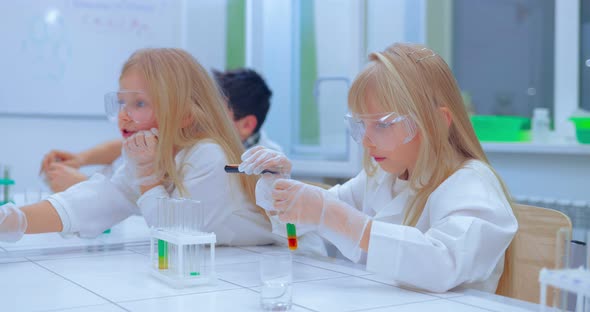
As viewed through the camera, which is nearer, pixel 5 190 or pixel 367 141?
pixel 367 141

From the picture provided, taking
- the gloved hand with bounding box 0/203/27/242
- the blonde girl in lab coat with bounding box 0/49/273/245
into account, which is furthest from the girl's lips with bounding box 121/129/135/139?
the gloved hand with bounding box 0/203/27/242

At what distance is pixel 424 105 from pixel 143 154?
2.10 feet

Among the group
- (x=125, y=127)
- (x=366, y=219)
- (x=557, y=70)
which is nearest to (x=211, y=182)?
(x=125, y=127)

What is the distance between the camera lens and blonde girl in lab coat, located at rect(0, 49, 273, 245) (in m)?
1.44

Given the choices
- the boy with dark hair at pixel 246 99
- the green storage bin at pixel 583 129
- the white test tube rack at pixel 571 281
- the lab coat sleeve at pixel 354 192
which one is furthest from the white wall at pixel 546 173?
the white test tube rack at pixel 571 281

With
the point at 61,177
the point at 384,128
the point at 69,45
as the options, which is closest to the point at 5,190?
the point at 61,177

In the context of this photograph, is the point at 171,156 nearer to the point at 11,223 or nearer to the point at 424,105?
the point at 11,223

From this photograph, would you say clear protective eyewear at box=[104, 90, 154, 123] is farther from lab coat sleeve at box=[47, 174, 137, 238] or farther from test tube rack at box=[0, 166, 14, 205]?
test tube rack at box=[0, 166, 14, 205]

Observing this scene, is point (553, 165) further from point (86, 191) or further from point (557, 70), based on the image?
point (86, 191)

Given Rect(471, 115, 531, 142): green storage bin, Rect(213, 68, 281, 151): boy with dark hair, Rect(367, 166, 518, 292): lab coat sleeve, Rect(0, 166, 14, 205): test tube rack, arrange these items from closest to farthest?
Rect(367, 166, 518, 292): lab coat sleeve → Rect(0, 166, 14, 205): test tube rack → Rect(213, 68, 281, 151): boy with dark hair → Rect(471, 115, 531, 142): green storage bin

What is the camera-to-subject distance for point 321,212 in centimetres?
116

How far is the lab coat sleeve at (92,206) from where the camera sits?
147 centimetres

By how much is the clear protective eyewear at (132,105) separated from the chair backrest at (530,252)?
2.73ft

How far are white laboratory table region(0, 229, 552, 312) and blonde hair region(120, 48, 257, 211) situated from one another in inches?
9.2
